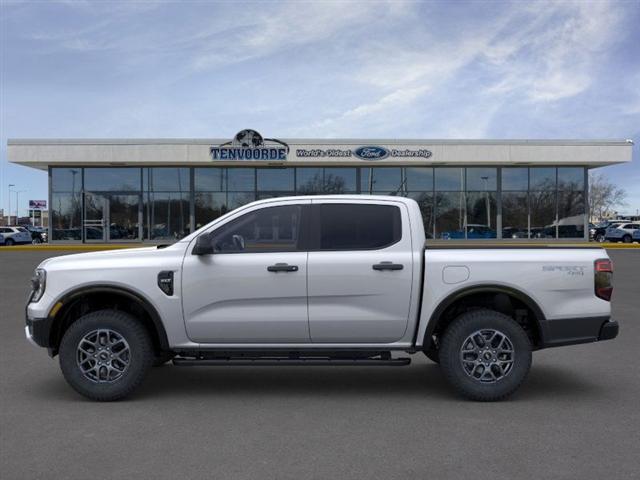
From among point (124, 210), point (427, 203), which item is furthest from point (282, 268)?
point (124, 210)

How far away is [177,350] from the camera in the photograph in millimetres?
6035

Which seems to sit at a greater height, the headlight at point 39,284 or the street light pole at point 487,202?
the street light pole at point 487,202

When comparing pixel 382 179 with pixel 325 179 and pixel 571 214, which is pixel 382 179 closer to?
pixel 325 179

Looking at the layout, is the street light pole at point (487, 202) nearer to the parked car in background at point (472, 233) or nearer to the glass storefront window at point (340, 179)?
the parked car in background at point (472, 233)

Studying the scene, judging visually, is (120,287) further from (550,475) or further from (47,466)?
(550,475)

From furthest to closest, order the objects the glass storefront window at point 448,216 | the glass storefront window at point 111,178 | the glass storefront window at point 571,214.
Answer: the glass storefront window at point 571,214
the glass storefront window at point 448,216
the glass storefront window at point 111,178

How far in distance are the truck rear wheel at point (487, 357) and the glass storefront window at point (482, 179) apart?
3209 cm

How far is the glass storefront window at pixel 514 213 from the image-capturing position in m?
37.1

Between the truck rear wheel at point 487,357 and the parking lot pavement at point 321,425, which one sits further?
the truck rear wheel at point 487,357

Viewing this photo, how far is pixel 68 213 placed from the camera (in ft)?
120


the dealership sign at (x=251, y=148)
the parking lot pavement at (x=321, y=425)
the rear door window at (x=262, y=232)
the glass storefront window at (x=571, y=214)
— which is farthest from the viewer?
the glass storefront window at (x=571, y=214)

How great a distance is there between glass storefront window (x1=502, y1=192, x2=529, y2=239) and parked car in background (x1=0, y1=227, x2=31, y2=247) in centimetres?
3125

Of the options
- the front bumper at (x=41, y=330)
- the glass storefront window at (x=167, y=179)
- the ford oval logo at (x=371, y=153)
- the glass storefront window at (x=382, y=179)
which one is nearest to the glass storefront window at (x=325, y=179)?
the glass storefront window at (x=382, y=179)

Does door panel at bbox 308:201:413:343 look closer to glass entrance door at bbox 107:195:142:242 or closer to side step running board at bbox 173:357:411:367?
side step running board at bbox 173:357:411:367
